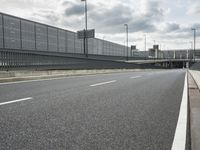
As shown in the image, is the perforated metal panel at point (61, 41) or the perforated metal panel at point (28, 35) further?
the perforated metal panel at point (61, 41)

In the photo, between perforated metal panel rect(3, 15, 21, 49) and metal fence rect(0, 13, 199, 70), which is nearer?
metal fence rect(0, 13, 199, 70)

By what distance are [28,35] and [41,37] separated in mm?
4423

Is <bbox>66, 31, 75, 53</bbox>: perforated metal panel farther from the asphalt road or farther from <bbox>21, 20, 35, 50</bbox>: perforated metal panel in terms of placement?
the asphalt road

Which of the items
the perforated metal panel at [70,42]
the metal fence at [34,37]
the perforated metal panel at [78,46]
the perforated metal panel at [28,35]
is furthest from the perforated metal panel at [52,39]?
the perforated metal panel at [78,46]

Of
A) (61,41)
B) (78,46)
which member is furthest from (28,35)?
(78,46)

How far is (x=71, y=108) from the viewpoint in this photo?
18.2 ft

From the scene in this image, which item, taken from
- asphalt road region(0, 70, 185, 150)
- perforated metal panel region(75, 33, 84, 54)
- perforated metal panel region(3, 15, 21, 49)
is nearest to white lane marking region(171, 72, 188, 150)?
asphalt road region(0, 70, 185, 150)

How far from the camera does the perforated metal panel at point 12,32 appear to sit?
39572 millimetres

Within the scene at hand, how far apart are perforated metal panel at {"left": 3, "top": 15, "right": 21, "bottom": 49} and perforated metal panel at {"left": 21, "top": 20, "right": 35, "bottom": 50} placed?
1531 mm

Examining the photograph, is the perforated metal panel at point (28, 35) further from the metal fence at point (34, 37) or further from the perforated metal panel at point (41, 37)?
the perforated metal panel at point (41, 37)

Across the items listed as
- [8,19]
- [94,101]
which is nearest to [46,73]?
[94,101]

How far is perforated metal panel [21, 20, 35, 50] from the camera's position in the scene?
44.5 meters

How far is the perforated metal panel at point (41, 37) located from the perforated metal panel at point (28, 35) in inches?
62.6

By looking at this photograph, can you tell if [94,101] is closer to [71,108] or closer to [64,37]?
[71,108]
